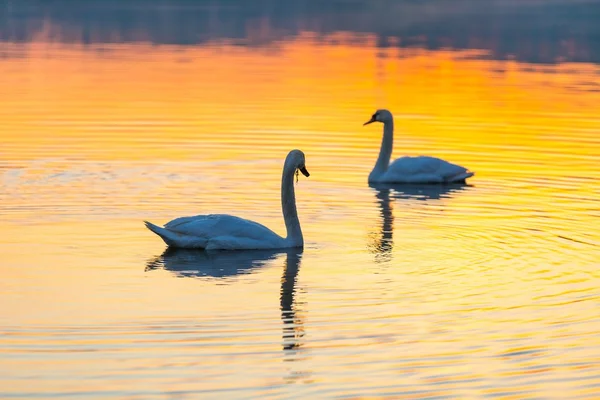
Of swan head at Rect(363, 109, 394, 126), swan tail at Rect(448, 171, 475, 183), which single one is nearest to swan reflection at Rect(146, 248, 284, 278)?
swan tail at Rect(448, 171, 475, 183)

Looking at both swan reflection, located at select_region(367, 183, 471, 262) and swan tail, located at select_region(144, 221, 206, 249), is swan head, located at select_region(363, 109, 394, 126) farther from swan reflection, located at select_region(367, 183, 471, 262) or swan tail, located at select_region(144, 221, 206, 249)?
swan tail, located at select_region(144, 221, 206, 249)

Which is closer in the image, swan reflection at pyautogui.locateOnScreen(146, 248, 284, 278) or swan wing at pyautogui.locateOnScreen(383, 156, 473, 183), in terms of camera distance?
swan reflection at pyautogui.locateOnScreen(146, 248, 284, 278)

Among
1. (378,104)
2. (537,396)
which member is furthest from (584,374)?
(378,104)

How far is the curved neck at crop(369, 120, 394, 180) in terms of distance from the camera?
21000mm

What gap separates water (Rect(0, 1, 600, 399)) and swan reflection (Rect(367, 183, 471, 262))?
7cm

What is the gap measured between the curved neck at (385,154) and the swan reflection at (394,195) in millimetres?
260

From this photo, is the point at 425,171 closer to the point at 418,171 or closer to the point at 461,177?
the point at 418,171

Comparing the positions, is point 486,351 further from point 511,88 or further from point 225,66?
point 225,66

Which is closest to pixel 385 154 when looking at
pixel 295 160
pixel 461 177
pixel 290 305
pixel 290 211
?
pixel 461 177

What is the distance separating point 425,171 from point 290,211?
20.2 feet

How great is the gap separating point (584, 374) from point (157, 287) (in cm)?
416

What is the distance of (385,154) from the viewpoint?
22.0 metres

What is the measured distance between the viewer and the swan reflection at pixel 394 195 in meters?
16.2

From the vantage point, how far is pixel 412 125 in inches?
1111
